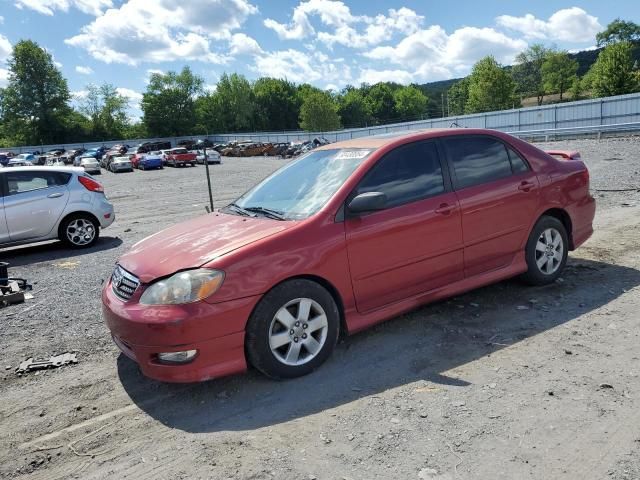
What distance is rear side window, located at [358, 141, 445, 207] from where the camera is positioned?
4273 mm

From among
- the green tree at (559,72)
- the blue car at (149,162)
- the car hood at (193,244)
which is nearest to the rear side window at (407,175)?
the car hood at (193,244)

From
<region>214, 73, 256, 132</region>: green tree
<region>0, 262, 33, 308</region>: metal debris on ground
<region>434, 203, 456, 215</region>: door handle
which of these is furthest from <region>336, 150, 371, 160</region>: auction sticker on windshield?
<region>214, 73, 256, 132</region>: green tree

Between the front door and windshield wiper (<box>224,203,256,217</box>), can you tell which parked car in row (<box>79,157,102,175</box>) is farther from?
the front door

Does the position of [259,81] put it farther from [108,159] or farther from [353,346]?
[353,346]

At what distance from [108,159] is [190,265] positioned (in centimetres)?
5010

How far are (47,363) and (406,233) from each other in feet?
10.3

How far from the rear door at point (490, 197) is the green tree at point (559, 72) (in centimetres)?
11451

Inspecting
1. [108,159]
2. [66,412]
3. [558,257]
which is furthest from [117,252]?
[108,159]

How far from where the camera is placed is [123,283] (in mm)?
3867

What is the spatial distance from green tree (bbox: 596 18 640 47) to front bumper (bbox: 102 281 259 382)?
419 ft

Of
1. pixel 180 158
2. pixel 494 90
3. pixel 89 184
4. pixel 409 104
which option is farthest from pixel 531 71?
pixel 89 184

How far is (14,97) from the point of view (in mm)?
92250

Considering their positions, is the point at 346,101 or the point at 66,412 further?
the point at 346,101

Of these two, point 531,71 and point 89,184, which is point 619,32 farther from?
point 89,184
